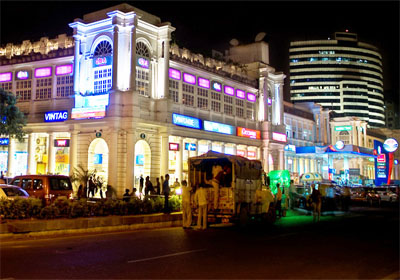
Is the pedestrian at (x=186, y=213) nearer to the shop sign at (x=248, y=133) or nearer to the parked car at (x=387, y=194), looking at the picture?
the parked car at (x=387, y=194)

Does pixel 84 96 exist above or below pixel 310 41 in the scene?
below

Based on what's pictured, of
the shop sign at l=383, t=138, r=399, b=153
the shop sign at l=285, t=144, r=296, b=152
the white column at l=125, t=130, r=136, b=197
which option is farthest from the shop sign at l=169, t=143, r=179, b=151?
the shop sign at l=383, t=138, r=399, b=153

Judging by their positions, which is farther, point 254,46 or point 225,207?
point 254,46

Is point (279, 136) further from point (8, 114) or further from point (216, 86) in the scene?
point (8, 114)

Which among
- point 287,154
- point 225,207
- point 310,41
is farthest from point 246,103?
point 310,41

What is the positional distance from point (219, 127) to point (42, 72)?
1585 centimetres

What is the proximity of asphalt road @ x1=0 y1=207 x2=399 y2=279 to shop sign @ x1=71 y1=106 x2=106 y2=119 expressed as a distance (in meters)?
16.3

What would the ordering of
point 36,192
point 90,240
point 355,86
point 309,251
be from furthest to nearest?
1. point 355,86
2. point 36,192
3. point 90,240
4. point 309,251

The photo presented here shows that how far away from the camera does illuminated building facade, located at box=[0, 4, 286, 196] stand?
1191 inches

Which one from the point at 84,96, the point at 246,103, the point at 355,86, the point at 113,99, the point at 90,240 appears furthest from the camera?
the point at 355,86

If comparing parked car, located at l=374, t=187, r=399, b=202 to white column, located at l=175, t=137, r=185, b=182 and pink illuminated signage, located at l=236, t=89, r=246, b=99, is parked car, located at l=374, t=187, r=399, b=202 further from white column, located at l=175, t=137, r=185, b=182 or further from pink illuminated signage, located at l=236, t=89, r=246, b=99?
white column, located at l=175, t=137, r=185, b=182

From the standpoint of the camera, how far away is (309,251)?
37.6 ft

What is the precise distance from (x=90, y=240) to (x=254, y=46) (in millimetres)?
38943

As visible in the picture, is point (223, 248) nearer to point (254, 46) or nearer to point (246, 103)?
point (246, 103)
